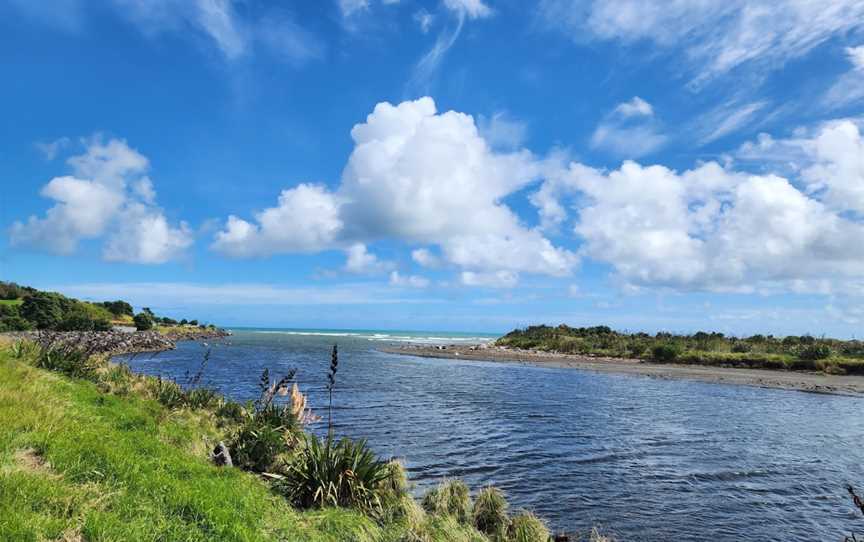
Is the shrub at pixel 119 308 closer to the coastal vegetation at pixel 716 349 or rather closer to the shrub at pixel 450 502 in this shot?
the coastal vegetation at pixel 716 349

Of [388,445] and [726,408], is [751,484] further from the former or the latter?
[726,408]

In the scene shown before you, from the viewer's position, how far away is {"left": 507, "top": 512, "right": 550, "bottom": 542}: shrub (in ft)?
28.3

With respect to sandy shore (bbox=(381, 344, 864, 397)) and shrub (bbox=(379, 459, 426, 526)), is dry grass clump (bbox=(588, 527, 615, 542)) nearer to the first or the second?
shrub (bbox=(379, 459, 426, 526))

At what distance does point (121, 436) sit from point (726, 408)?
28.0 m

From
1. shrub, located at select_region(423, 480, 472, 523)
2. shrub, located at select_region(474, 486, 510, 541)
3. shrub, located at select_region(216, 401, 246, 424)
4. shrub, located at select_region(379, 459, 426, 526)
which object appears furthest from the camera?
shrub, located at select_region(216, 401, 246, 424)

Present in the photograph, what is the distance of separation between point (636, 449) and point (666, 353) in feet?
146

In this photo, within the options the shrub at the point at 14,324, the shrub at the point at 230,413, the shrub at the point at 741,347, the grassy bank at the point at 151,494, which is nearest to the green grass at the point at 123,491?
the grassy bank at the point at 151,494

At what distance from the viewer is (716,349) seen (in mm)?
59375

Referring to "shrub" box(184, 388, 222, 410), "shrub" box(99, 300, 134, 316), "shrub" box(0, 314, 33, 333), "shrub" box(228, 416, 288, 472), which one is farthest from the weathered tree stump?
"shrub" box(99, 300, 134, 316)

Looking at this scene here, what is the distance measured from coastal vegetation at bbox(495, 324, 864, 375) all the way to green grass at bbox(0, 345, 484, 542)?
52486mm

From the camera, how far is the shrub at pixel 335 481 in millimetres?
9164

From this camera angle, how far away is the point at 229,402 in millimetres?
17547

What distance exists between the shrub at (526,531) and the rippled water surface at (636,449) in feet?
6.66

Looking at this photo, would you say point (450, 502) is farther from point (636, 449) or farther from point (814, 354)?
point (814, 354)
